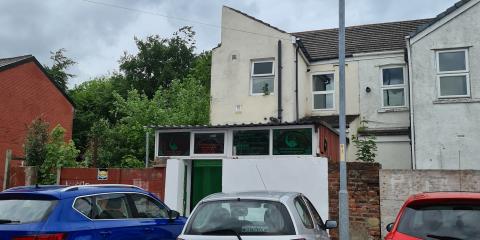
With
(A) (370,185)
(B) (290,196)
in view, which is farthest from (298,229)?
(A) (370,185)

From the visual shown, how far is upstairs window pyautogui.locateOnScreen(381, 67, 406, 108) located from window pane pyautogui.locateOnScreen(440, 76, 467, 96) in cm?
247

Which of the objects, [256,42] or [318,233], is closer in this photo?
[318,233]

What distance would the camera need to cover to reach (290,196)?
682 cm

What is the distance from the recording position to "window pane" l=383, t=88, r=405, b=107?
1830 cm

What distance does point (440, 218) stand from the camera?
560 cm

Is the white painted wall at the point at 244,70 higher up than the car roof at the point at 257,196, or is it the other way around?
the white painted wall at the point at 244,70

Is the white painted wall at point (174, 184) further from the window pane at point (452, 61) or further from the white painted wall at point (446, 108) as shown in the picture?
the window pane at point (452, 61)

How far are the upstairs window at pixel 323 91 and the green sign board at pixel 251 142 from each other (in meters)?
6.69

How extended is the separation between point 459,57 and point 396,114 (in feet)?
10.5

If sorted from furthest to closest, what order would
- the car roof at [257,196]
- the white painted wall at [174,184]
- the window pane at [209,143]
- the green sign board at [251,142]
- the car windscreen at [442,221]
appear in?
the window pane at [209,143], the white painted wall at [174,184], the green sign board at [251,142], the car roof at [257,196], the car windscreen at [442,221]

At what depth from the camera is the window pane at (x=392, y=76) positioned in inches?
731

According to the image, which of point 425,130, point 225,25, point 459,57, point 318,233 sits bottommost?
point 318,233

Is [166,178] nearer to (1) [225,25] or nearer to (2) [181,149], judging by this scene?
(2) [181,149]

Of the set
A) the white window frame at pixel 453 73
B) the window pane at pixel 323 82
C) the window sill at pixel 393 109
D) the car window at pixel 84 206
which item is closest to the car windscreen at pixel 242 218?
the car window at pixel 84 206
